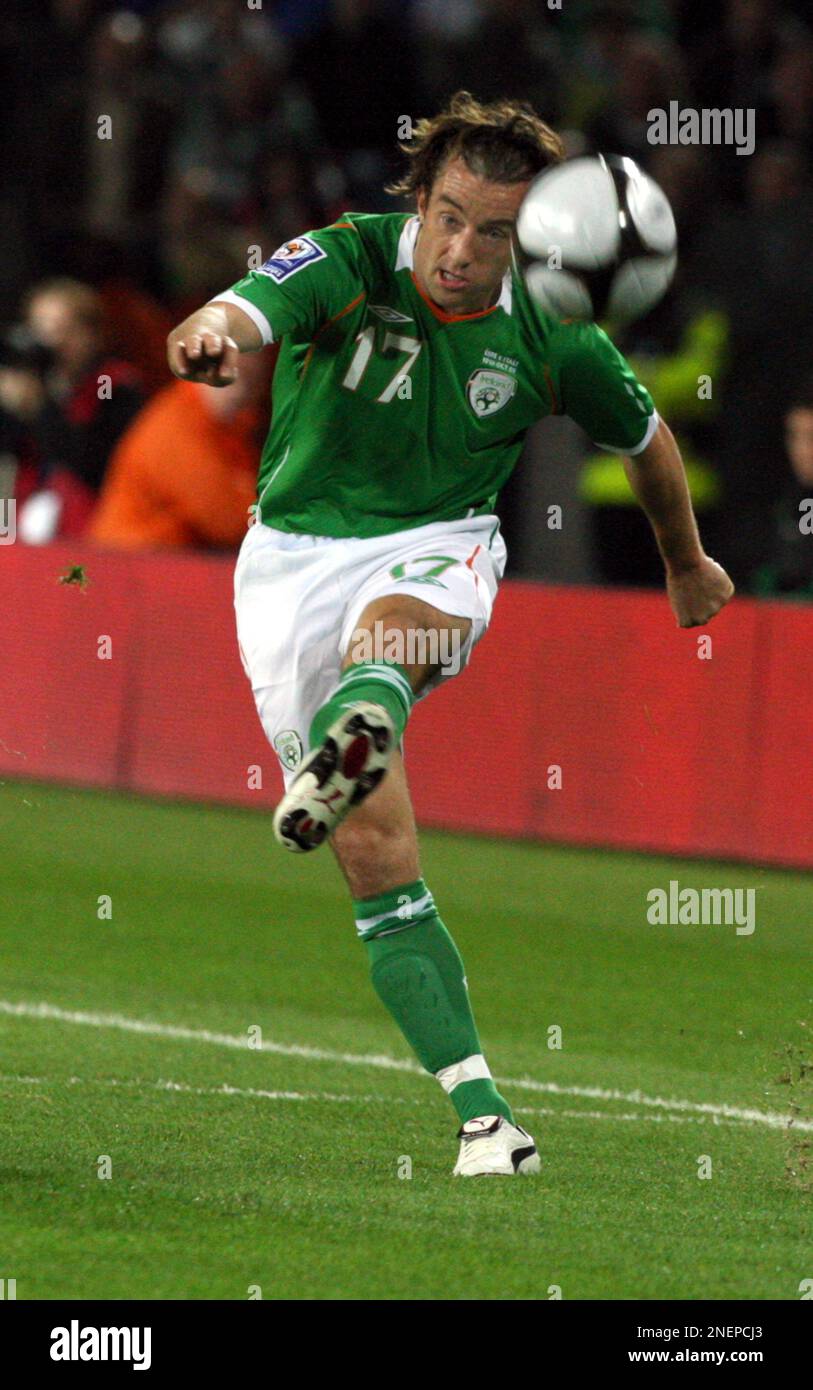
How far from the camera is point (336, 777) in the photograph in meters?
5.68

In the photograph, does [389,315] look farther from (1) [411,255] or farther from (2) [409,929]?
(2) [409,929]

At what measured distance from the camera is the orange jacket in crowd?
14.1 m

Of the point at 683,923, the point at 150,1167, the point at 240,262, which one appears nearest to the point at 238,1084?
the point at 150,1167

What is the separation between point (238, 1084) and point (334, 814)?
2146mm

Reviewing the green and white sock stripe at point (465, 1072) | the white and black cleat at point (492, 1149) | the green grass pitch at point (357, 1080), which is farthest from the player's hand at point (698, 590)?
the white and black cleat at point (492, 1149)

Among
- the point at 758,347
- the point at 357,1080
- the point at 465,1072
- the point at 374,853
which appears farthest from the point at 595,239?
the point at 758,347

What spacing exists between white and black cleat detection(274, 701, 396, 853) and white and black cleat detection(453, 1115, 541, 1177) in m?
0.91

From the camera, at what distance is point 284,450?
6.62 m

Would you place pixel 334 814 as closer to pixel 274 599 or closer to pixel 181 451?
pixel 274 599

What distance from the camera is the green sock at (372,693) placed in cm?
589

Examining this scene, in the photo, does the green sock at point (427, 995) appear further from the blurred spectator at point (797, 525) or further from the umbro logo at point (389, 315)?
the blurred spectator at point (797, 525)

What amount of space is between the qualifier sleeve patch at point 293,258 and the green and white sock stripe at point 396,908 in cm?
153

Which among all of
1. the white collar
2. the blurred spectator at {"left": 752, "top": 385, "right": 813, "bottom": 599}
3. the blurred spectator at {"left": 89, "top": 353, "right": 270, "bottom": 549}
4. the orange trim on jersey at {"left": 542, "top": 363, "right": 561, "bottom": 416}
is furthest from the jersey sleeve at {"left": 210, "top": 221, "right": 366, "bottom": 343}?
the blurred spectator at {"left": 89, "top": 353, "right": 270, "bottom": 549}

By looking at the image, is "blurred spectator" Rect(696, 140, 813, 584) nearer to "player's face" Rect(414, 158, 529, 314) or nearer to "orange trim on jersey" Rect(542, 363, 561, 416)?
"orange trim on jersey" Rect(542, 363, 561, 416)
